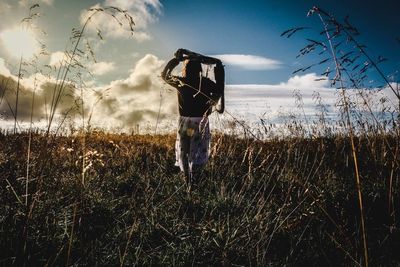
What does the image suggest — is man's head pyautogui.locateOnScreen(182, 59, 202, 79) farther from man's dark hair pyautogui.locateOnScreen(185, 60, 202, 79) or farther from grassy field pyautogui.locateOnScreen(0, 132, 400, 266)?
grassy field pyautogui.locateOnScreen(0, 132, 400, 266)

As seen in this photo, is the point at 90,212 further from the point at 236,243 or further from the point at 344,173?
the point at 344,173

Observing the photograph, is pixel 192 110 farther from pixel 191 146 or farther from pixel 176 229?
pixel 176 229

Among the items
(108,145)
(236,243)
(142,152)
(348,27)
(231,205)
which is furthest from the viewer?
(108,145)

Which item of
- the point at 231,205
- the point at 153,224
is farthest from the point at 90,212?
the point at 231,205

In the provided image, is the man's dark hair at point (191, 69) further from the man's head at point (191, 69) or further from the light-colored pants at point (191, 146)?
the light-colored pants at point (191, 146)

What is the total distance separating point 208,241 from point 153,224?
0.48 metres

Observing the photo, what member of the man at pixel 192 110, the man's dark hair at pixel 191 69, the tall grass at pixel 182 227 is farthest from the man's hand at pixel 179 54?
the tall grass at pixel 182 227

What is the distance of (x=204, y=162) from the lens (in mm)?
4703

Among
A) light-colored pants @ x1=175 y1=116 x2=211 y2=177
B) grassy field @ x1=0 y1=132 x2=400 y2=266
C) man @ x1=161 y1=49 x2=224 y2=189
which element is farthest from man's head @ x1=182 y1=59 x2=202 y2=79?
grassy field @ x1=0 y1=132 x2=400 y2=266

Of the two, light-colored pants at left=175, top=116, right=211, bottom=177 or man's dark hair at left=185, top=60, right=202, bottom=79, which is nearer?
light-colored pants at left=175, top=116, right=211, bottom=177

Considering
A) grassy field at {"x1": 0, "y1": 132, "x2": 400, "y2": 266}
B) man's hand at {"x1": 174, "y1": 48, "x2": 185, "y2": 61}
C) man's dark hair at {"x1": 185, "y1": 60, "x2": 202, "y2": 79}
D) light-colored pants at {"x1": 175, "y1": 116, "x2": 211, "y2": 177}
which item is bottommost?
grassy field at {"x1": 0, "y1": 132, "x2": 400, "y2": 266}

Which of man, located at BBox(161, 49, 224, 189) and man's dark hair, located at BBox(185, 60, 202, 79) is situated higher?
man's dark hair, located at BBox(185, 60, 202, 79)

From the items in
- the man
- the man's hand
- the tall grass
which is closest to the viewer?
the tall grass

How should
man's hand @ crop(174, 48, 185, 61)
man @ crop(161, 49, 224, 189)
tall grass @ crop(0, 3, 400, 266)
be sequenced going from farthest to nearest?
man's hand @ crop(174, 48, 185, 61) → man @ crop(161, 49, 224, 189) → tall grass @ crop(0, 3, 400, 266)
